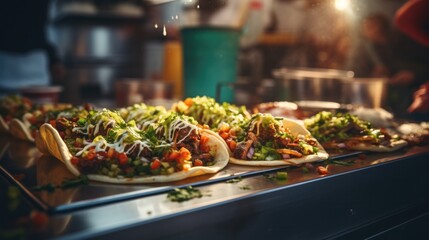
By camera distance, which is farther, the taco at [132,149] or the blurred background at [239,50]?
the blurred background at [239,50]

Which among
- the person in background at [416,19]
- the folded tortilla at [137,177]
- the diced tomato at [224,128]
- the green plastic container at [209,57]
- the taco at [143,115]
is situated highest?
the person in background at [416,19]

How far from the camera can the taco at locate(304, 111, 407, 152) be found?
265 centimetres

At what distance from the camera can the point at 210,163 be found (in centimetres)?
219

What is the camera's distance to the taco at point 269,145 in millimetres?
2242

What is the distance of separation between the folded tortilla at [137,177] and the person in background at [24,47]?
399 cm

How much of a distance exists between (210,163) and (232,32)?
8.77 ft

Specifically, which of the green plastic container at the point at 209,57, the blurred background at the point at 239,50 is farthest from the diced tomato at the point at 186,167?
the green plastic container at the point at 209,57

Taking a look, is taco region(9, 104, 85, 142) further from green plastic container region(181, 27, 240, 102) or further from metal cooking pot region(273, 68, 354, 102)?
metal cooking pot region(273, 68, 354, 102)

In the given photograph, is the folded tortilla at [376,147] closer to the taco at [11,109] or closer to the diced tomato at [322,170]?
the diced tomato at [322,170]

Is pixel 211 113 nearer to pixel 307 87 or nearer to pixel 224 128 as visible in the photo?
pixel 224 128

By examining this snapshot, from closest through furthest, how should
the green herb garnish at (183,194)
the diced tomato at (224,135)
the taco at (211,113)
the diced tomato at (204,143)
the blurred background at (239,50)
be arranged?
the green herb garnish at (183,194) → the diced tomato at (204,143) → the diced tomato at (224,135) → the taco at (211,113) → the blurred background at (239,50)

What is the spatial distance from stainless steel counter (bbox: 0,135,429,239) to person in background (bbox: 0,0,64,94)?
3.86 m

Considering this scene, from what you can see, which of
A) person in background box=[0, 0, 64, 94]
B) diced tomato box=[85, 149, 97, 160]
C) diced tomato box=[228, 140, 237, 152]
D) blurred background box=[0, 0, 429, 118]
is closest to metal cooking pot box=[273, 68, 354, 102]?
blurred background box=[0, 0, 429, 118]

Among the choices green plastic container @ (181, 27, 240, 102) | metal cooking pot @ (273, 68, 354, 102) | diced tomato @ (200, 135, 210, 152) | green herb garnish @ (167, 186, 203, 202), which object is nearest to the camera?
green herb garnish @ (167, 186, 203, 202)
